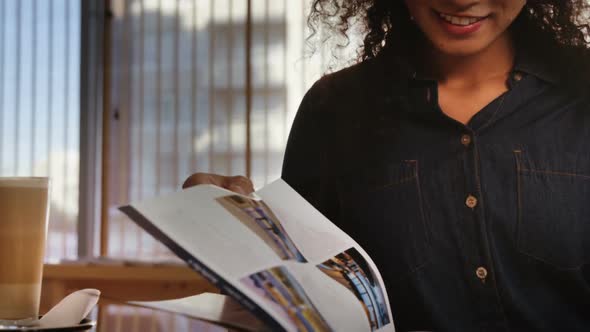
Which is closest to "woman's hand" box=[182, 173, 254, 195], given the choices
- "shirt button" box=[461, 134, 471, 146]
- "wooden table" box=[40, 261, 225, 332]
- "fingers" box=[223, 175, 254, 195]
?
"fingers" box=[223, 175, 254, 195]

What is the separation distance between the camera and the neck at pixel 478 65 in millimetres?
1023

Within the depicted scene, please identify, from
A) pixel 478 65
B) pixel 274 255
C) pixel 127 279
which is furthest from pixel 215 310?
pixel 127 279

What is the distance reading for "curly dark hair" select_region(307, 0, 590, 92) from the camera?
3.30ft

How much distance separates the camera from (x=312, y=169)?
110 centimetres

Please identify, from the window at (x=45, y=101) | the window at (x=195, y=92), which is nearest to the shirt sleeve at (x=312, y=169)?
the window at (x=195, y=92)

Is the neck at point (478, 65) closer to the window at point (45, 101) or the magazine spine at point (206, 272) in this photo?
the magazine spine at point (206, 272)

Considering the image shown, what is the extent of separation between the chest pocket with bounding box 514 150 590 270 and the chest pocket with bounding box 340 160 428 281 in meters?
0.13

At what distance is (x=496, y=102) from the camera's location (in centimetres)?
98

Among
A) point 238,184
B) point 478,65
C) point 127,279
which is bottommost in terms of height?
point 127,279

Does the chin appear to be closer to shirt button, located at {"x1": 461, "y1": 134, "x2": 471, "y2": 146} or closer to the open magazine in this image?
shirt button, located at {"x1": 461, "y1": 134, "x2": 471, "y2": 146}

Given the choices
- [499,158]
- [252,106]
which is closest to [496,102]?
[499,158]

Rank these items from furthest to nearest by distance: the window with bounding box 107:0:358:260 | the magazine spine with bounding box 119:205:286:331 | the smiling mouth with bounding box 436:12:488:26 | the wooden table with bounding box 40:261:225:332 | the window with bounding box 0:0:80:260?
the window with bounding box 0:0:80:260 → the window with bounding box 107:0:358:260 → the wooden table with bounding box 40:261:225:332 → the smiling mouth with bounding box 436:12:488:26 → the magazine spine with bounding box 119:205:286:331

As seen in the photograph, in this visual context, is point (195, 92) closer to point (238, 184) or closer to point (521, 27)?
point (521, 27)

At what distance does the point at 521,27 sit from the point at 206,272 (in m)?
0.68
